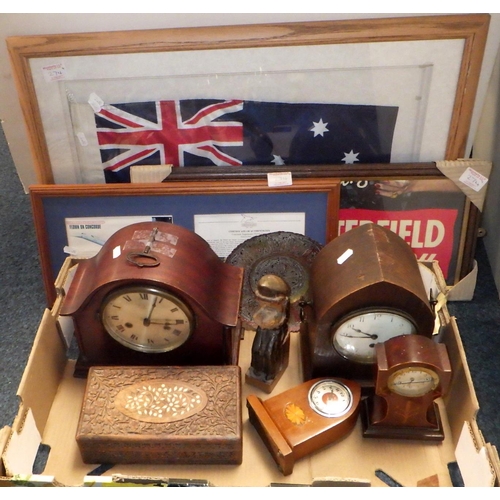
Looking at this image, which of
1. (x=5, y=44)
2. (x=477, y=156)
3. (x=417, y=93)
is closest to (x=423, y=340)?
(x=417, y=93)

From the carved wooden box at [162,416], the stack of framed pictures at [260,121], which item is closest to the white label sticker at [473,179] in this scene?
the stack of framed pictures at [260,121]

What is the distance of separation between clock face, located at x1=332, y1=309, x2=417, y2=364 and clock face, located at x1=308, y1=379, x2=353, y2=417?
0.24 feet

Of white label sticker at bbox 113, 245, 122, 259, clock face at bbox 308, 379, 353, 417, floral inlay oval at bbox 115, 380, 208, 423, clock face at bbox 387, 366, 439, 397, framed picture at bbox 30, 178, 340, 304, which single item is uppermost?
white label sticker at bbox 113, 245, 122, 259

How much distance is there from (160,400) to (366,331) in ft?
1.55

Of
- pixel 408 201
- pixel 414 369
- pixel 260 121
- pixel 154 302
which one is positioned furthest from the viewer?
pixel 408 201

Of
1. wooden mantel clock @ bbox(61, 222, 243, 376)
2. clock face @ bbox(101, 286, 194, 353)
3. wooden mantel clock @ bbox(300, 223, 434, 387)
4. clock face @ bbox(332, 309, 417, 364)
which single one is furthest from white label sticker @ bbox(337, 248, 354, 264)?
clock face @ bbox(101, 286, 194, 353)

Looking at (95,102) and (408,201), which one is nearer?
(95,102)

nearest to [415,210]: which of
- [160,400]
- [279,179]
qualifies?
[279,179]

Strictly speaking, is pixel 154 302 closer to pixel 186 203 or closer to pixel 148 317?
pixel 148 317

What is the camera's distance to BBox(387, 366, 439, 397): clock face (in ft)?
3.93

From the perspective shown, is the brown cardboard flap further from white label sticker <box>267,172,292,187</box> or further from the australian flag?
white label sticker <box>267,172,292,187</box>

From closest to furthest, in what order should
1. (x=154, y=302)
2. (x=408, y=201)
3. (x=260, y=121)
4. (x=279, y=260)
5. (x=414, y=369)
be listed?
(x=414, y=369)
(x=154, y=302)
(x=279, y=260)
(x=260, y=121)
(x=408, y=201)

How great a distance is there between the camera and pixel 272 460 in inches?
50.4

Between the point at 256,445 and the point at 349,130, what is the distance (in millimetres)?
956
